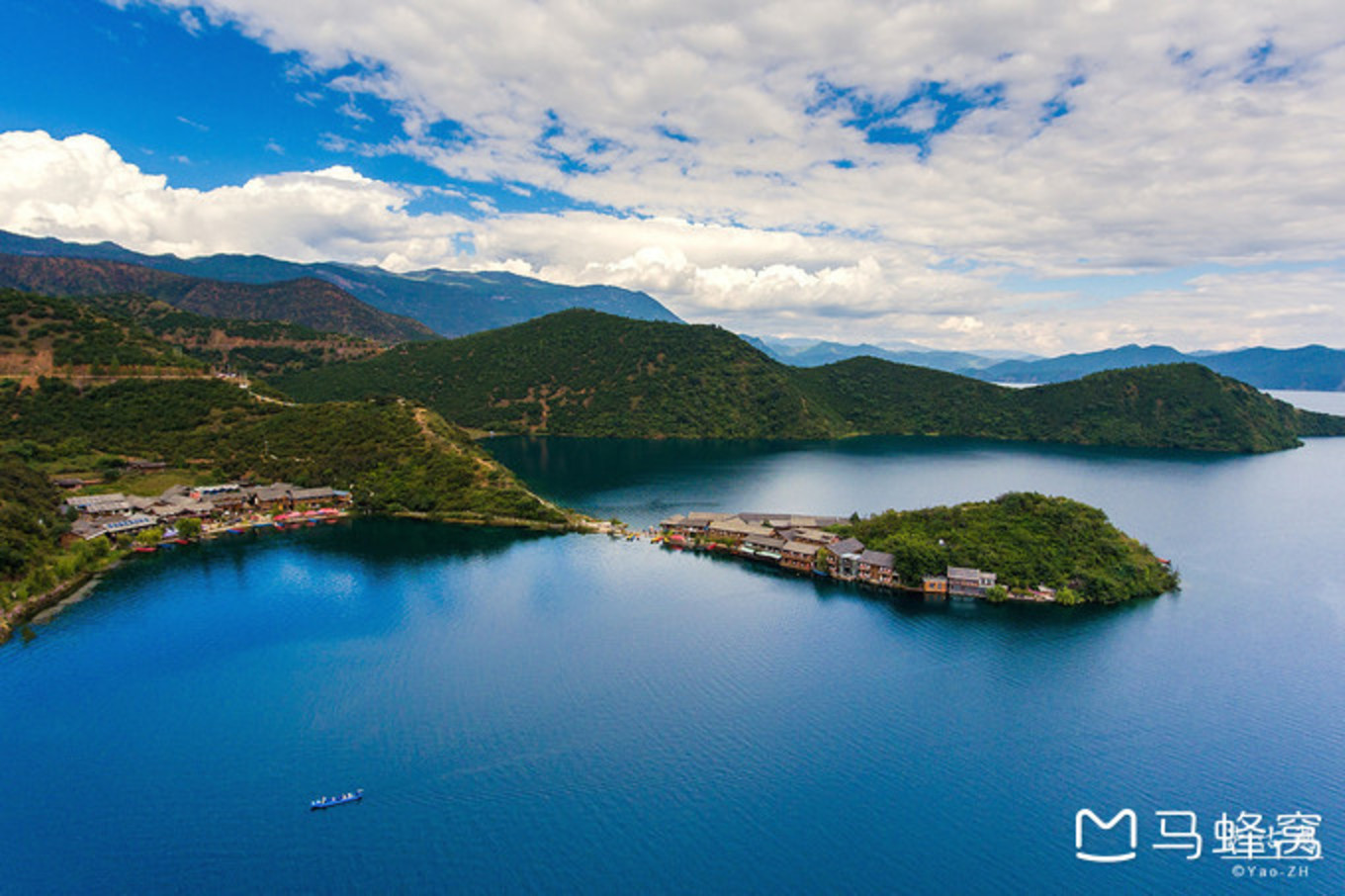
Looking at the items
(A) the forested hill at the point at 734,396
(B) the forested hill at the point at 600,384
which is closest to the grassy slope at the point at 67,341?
(A) the forested hill at the point at 734,396

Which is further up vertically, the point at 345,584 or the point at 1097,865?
the point at 345,584

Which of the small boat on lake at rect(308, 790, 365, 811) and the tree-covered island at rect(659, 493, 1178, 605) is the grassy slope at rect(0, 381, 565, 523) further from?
the small boat on lake at rect(308, 790, 365, 811)

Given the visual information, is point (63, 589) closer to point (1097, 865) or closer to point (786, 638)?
point (786, 638)

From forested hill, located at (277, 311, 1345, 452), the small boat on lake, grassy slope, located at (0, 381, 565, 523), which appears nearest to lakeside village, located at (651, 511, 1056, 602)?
grassy slope, located at (0, 381, 565, 523)

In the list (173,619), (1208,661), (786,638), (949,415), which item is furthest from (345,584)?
(949,415)

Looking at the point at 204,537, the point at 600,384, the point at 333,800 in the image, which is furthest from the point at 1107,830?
the point at 600,384

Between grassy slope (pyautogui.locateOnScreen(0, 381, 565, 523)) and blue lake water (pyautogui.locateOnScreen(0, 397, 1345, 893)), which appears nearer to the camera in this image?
blue lake water (pyautogui.locateOnScreen(0, 397, 1345, 893))

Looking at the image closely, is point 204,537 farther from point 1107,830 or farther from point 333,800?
point 1107,830
